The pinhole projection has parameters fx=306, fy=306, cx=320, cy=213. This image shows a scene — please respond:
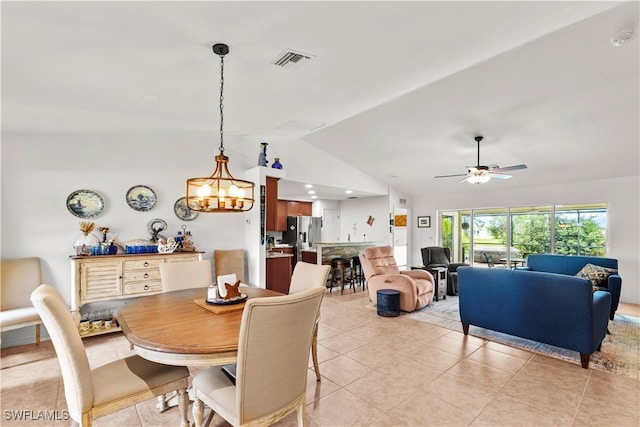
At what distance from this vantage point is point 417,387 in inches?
102

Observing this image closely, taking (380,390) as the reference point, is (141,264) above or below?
above

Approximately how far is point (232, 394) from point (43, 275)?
136 inches

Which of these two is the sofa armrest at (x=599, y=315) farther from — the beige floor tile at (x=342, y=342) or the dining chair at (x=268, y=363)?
the dining chair at (x=268, y=363)

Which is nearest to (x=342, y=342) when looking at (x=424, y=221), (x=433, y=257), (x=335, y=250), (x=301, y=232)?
(x=335, y=250)

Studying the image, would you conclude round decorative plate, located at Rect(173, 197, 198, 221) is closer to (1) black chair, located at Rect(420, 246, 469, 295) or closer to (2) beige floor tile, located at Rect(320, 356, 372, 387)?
(2) beige floor tile, located at Rect(320, 356, 372, 387)

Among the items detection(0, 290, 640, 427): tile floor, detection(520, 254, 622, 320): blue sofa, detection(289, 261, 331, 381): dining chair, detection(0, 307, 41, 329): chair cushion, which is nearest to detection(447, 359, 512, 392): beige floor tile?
detection(0, 290, 640, 427): tile floor

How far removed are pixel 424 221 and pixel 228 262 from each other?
5672mm

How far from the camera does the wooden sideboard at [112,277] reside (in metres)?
3.45

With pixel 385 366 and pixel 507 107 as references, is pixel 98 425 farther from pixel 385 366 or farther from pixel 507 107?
pixel 507 107

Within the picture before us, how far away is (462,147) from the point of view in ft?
17.2

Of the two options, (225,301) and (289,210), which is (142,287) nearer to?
(225,301)

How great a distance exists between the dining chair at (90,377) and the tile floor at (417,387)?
0.55 meters

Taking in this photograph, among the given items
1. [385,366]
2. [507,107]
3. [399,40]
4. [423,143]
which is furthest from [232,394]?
[423,143]

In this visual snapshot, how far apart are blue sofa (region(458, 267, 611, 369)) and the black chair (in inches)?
93.8
